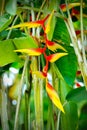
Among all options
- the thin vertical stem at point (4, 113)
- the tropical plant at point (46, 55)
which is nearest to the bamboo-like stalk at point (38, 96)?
the tropical plant at point (46, 55)

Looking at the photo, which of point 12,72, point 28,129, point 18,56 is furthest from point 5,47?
point 12,72

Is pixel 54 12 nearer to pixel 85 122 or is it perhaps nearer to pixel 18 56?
pixel 18 56

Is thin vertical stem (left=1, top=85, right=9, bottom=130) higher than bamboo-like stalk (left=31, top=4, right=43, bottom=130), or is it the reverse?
bamboo-like stalk (left=31, top=4, right=43, bottom=130)

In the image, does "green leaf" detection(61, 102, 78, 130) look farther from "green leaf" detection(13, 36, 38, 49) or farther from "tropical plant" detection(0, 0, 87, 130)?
"green leaf" detection(13, 36, 38, 49)

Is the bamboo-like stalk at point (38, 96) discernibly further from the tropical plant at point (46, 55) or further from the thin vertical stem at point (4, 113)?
the thin vertical stem at point (4, 113)

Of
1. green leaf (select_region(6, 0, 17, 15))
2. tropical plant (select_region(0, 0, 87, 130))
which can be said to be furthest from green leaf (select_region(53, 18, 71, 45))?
green leaf (select_region(6, 0, 17, 15))

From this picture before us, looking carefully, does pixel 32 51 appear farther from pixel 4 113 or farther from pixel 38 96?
pixel 4 113
